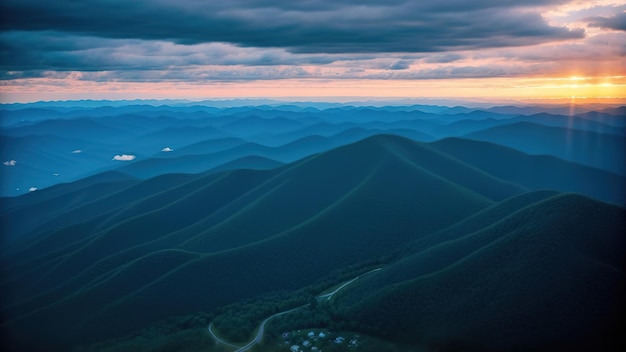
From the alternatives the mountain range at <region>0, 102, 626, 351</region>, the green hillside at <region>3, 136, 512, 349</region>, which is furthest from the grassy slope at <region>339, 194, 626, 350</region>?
the green hillside at <region>3, 136, 512, 349</region>

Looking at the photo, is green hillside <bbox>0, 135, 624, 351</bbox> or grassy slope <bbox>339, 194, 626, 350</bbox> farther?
green hillside <bbox>0, 135, 624, 351</bbox>

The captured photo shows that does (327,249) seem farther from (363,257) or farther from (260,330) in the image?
(260,330)

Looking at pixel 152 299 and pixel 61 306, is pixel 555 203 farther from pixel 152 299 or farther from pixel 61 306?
pixel 61 306

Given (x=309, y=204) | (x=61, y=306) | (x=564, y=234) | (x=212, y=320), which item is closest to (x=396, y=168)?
(x=309, y=204)

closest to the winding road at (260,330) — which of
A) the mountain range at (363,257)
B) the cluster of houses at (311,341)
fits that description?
the mountain range at (363,257)

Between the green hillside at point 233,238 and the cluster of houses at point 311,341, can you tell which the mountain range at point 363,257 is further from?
the cluster of houses at point 311,341

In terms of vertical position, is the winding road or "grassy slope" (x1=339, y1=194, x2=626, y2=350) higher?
"grassy slope" (x1=339, y1=194, x2=626, y2=350)

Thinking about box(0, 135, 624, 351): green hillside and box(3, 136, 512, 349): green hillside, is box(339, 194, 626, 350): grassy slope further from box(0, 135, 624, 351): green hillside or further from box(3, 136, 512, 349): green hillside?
box(3, 136, 512, 349): green hillside

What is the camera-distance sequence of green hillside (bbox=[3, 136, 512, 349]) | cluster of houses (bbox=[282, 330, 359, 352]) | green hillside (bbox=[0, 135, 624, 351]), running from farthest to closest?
green hillside (bbox=[3, 136, 512, 349]) < green hillside (bbox=[0, 135, 624, 351]) < cluster of houses (bbox=[282, 330, 359, 352])

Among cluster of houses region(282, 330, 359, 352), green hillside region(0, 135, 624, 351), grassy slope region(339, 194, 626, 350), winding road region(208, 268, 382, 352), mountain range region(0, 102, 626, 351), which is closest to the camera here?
grassy slope region(339, 194, 626, 350)
